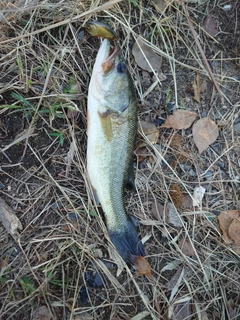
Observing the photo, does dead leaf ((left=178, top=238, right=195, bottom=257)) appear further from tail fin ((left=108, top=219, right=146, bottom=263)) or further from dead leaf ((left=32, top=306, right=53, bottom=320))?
dead leaf ((left=32, top=306, right=53, bottom=320))

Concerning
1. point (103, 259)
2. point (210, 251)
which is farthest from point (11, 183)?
point (210, 251)

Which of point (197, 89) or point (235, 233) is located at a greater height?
point (197, 89)

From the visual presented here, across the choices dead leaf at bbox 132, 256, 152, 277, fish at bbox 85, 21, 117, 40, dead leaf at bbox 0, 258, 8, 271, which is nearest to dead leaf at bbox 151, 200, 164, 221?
dead leaf at bbox 132, 256, 152, 277

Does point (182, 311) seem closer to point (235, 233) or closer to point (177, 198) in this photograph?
point (235, 233)

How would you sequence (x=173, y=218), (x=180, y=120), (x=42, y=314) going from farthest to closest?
(x=180, y=120)
(x=173, y=218)
(x=42, y=314)

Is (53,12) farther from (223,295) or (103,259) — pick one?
(223,295)

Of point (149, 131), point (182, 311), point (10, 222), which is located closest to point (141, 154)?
Answer: point (149, 131)

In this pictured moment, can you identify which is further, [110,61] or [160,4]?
[160,4]

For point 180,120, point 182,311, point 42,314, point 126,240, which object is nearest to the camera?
point 42,314
